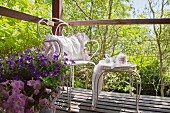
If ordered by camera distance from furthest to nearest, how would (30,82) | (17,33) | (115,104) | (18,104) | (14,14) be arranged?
1. (17,33)
2. (115,104)
3. (14,14)
4. (30,82)
5. (18,104)

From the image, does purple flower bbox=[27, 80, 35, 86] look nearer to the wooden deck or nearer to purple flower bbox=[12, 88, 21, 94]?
purple flower bbox=[12, 88, 21, 94]

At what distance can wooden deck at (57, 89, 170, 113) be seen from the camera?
2.70m

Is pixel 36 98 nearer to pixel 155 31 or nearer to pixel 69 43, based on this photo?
pixel 69 43

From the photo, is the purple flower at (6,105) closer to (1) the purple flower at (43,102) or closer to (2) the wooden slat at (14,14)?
(1) the purple flower at (43,102)

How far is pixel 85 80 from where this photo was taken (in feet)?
16.8

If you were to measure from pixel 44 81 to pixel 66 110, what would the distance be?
106 centimetres

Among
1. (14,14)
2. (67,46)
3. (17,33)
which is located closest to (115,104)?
(67,46)

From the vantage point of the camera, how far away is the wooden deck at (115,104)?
8.87ft

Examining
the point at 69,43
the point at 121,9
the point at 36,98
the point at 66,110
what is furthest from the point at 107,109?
the point at 121,9

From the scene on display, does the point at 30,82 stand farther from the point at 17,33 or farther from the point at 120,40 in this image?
the point at 120,40

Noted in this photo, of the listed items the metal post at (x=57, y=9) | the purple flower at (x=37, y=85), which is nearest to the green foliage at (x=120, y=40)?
the metal post at (x=57, y=9)

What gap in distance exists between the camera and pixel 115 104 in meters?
2.89

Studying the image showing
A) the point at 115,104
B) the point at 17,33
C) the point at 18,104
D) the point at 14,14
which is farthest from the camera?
the point at 17,33

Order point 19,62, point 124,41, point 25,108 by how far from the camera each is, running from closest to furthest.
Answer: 1. point 25,108
2. point 19,62
3. point 124,41
